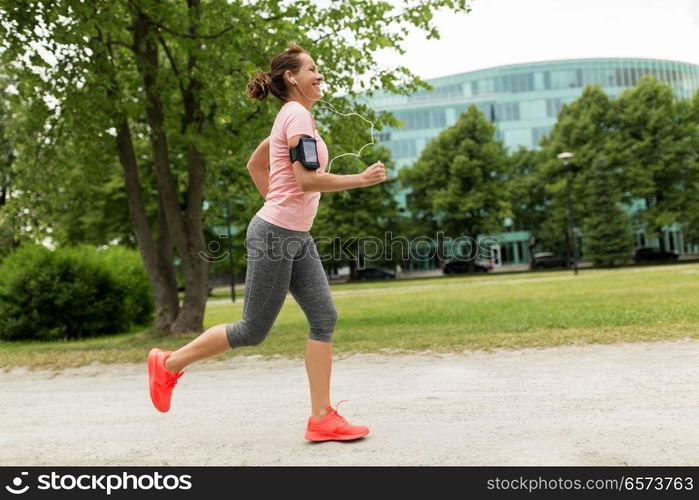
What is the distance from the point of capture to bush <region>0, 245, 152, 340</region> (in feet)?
45.0

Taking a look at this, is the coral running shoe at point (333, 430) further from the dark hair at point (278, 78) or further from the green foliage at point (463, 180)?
the green foliage at point (463, 180)

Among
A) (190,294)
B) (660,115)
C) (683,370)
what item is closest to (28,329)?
(190,294)

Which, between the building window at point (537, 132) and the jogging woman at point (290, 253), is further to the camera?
the building window at point (537, 132)

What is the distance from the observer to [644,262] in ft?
149

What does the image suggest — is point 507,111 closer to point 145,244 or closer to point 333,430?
point 145,244

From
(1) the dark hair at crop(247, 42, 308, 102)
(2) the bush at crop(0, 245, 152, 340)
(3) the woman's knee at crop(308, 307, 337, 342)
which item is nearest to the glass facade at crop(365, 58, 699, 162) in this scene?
(2) the bush at crop(0, 245, 152, 340)

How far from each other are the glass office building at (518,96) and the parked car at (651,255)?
20.8m

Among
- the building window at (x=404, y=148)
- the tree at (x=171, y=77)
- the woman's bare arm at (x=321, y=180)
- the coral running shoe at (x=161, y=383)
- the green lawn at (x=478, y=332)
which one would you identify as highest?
the building window at (x=404, y=148)

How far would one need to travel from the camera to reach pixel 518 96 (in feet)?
232

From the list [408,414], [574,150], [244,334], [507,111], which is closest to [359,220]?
[574,150]

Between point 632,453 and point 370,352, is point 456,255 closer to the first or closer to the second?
point 370,352

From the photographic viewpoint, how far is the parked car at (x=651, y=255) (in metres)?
46.5

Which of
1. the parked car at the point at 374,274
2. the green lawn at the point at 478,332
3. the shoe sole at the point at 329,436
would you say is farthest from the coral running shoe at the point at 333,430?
the parked car at the point at 374,274

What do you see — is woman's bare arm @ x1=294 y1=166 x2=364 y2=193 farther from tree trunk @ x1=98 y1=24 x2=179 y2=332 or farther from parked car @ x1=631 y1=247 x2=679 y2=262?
parked car @ x1=631 y1=247 x2=679 y2=262
